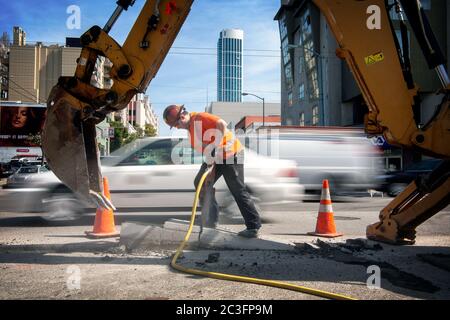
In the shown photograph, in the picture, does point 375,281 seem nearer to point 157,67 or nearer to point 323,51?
point 157,67

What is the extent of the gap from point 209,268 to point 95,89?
7.66 ft

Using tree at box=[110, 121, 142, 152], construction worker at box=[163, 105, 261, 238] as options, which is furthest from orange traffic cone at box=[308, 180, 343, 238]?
tree at box=[110, 121, 142, 152]

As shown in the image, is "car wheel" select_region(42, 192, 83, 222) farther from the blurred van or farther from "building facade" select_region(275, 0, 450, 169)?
"building facade" select_region(275, 0, 450, 169)

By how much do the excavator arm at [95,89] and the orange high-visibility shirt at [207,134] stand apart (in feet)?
2.95

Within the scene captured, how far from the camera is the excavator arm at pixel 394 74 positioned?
13.7 feet

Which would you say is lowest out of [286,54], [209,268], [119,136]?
[209,268]

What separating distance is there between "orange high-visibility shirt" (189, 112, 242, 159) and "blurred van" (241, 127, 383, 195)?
5115mm

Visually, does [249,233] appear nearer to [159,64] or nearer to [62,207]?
[159,64]

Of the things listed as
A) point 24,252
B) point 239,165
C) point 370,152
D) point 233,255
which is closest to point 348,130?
point 370,152

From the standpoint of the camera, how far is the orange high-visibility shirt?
5.07 metres

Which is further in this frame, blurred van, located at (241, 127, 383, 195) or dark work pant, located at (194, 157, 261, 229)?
blurred van, located at (241, 127, 383, 195)

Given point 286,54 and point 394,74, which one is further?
point 286,54

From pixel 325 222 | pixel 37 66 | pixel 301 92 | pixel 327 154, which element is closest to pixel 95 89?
pixel 325 222

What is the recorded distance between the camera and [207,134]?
5125mm
